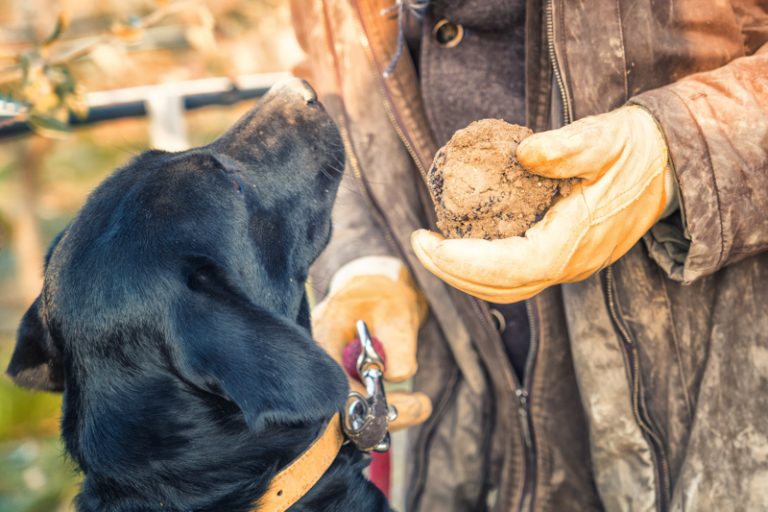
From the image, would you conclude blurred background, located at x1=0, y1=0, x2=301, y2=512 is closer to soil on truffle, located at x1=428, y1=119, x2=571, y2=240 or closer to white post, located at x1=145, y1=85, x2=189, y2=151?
white post, located at x1=145, y1=85, x2=189, y2=151

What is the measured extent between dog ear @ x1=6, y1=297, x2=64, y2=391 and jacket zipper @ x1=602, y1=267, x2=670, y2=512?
133 centimetres

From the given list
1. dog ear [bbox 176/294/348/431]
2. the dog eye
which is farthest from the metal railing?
dog ear [bbox 176/294/348/431]

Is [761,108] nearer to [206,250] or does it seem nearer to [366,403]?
[366,403]

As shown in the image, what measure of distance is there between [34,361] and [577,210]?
1.37 m

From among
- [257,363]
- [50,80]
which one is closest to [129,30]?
[50,80]

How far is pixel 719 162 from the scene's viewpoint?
1370 millimetres

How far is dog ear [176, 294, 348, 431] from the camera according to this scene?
4.53 ft

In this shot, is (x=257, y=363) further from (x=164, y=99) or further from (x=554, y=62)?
(x=164, y=99)

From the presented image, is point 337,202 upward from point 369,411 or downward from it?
upward

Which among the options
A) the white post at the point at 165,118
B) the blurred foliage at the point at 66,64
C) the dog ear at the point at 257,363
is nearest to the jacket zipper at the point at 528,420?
the dog ear at the point at 257,363

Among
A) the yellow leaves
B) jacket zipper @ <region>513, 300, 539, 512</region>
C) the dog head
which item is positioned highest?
the yellow leaves

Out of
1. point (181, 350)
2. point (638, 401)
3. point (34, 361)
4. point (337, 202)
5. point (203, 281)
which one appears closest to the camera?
point (181, 350)

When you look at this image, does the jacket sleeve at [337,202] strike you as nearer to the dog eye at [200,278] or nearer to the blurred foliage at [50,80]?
the dog eye at [200,278]

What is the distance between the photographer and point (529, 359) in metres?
1.89
